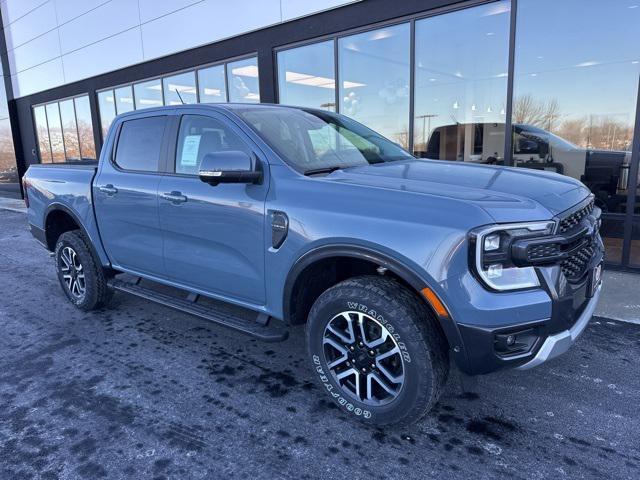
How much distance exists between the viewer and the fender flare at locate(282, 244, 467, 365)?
2330 millimetres

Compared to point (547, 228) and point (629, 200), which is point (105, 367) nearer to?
point (547, 228)

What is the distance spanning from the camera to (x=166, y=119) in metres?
3.85

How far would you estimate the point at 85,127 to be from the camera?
14.7 metres

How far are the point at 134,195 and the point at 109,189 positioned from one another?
1.37 feet

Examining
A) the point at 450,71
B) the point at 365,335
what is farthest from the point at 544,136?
the point at 365,335

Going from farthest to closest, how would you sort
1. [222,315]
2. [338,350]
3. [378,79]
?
[378,79] → [222,315] → [338,350]

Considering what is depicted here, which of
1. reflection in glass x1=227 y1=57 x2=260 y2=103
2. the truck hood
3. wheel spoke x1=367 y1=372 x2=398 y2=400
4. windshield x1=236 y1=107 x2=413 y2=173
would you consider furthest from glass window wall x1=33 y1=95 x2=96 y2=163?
wheel spoke x1=367 y1=372 x2=398 y2=400

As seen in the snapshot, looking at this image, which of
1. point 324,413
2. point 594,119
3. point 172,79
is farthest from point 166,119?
point 172,79

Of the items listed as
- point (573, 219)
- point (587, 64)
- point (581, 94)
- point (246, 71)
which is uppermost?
point (246, 71)

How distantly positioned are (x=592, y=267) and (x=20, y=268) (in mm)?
7237

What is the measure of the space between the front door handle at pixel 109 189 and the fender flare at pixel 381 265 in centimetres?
209

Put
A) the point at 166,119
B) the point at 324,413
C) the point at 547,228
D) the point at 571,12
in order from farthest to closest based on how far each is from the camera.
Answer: the point at 571,12 < the point at 166,119 < the point at 324,413 < the point at 547,228

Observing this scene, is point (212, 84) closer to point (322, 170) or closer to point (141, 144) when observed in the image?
point (141, 144)

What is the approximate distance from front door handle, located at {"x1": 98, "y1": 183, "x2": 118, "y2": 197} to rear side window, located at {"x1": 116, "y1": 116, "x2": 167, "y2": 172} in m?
0.20
